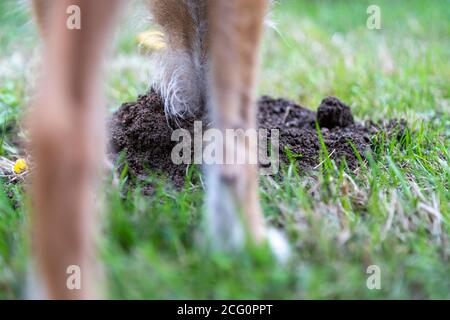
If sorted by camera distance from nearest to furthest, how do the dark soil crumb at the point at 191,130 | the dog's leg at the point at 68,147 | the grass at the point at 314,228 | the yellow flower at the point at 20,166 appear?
1. the dog's leg at the point at 68,147
2. the grass at the point at 314,228
3. the dark soil crumb at the point at 191,130
4. the yellow flower at the point at 20,166

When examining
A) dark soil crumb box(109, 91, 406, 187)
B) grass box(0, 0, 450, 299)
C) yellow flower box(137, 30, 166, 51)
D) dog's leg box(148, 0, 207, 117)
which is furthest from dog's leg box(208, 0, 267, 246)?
yellow flower box(137, 30, 166, 51)

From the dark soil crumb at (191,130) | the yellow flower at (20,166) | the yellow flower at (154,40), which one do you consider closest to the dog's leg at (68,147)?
the dark soil crumb at (191,130)

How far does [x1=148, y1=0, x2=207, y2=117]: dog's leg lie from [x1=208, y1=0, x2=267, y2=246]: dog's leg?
36.5 inches

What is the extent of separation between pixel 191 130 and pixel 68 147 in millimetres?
1464

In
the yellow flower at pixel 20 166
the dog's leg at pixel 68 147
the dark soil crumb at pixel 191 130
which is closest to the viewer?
the dog's leg at pixel 68 147

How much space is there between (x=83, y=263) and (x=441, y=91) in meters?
3.65

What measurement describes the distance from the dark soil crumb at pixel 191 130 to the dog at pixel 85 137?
2.63ft

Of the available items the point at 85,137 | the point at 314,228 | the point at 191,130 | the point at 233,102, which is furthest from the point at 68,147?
the point at 191,130

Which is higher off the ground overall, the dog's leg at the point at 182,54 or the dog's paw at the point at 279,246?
the dog's leg at the point at 182,54

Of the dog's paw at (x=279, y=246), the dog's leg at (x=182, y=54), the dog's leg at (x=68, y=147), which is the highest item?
the dog's leg at (x=182, y=54)

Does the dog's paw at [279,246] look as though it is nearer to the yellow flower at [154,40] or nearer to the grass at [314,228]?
the grass at [314,228]

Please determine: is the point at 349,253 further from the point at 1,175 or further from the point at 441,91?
the point at 441,91

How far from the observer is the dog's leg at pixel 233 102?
2088mm
